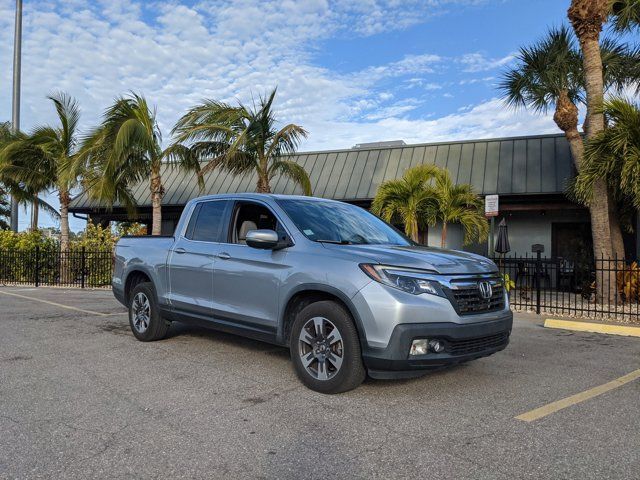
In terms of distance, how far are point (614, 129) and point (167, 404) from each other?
34.8 feet

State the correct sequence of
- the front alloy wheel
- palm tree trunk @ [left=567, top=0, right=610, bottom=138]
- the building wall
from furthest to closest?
the building wall, palm tree trunk @ [left=567, top=0, right=610, bottom=138], the front alloy wheel

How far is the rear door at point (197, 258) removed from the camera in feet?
18.6

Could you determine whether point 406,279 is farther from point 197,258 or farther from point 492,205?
point 492,205

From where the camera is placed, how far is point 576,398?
181 inches

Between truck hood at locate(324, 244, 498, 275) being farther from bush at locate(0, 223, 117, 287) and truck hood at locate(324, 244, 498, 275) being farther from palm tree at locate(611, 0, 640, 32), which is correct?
bush at locate(0, 223, 117, 287)

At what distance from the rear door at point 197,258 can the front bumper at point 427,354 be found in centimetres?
220

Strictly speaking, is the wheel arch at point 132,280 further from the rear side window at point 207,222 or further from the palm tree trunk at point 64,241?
the palm tree trunk at point 64,241

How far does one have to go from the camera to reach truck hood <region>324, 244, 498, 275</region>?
428 centimetres

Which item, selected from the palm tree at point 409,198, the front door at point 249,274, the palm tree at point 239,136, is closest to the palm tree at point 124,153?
the palm tree at point 239,136

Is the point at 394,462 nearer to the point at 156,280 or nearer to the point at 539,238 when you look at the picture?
the point at 156,280

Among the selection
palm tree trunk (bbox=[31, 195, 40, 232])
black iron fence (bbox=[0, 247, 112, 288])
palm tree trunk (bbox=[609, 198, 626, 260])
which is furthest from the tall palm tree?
palm tree trunk (bbox=[31, 195, 40, 232])

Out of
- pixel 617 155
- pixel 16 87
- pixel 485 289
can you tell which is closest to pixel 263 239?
pixel 485 289

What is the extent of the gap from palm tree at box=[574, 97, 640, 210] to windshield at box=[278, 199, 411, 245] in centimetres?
708

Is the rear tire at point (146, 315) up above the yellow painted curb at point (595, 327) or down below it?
above
